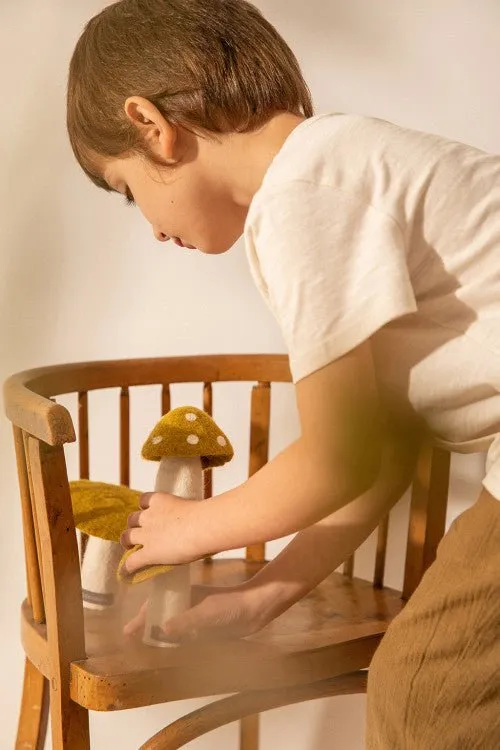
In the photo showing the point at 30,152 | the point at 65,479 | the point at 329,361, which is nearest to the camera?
the point at 329,361

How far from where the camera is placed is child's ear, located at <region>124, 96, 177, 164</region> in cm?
73

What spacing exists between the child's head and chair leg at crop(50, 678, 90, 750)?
0.38m

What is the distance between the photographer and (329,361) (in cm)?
60

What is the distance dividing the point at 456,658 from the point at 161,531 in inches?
9.1

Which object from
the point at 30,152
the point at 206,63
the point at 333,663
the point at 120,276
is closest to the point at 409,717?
the point at 333,663

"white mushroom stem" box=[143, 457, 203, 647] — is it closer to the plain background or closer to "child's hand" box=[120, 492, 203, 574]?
"child's hand" box=[120, 492, 203, 574]

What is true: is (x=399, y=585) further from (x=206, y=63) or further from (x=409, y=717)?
(x=206, y=63)

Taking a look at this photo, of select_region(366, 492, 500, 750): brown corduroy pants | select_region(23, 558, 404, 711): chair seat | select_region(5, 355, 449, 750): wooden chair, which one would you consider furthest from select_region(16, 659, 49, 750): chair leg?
select_region(366, 492, 500, 750): brown corduroy pants

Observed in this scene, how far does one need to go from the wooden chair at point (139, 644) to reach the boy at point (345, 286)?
0.27 feet

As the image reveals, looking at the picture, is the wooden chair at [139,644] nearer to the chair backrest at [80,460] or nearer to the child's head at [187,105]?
the chair backrest at [80,460]

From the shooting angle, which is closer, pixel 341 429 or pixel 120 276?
pixel 341 429

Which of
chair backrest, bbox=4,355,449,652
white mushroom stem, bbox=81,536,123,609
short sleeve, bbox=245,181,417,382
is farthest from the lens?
white mushroom stem, bbox=81,536,123,609

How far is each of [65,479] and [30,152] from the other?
53cm

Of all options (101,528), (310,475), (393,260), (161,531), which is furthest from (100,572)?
(393,260)
